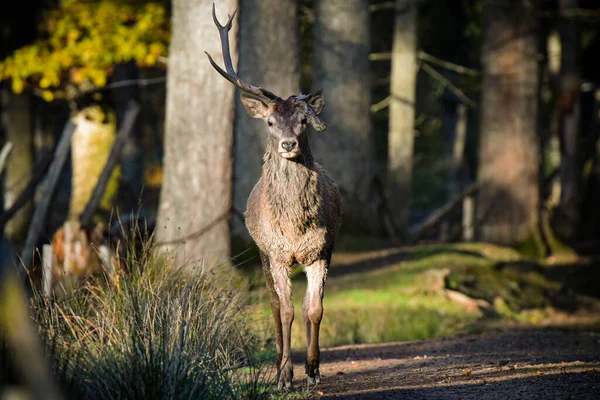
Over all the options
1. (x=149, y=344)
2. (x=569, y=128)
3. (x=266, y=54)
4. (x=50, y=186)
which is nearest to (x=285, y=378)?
(x=149, y=344)

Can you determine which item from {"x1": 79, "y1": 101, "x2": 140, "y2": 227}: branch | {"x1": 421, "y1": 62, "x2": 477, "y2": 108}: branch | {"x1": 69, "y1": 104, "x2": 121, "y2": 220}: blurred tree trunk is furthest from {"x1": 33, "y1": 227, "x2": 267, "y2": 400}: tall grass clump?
{"x1": 421, "y1": 62, "x2": 477, "y2": 108}: branch

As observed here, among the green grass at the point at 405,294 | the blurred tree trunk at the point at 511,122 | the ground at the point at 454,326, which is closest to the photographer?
the ground at the point at 454,326

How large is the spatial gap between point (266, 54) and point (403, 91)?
8898 mm

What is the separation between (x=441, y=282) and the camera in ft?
44.0

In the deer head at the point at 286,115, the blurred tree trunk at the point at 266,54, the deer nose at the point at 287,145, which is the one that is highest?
the blurred tree trunk at the point at 266,54

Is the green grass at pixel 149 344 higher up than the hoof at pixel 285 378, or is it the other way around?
the green grass at pixel 149 344

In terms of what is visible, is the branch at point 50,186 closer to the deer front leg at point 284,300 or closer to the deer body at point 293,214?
the deer body at point 293,214

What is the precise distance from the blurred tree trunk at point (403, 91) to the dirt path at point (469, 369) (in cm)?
1307

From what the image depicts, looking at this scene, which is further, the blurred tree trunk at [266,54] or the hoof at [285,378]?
the blurred tree trunk at [266,54]

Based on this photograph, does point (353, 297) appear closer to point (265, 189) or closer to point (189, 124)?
point (189, 124)

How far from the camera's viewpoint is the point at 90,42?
727 inches

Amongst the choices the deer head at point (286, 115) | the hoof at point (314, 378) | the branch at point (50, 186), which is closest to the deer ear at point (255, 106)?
the deer head at point (286, 115)

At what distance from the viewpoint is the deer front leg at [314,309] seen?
7.53 metres

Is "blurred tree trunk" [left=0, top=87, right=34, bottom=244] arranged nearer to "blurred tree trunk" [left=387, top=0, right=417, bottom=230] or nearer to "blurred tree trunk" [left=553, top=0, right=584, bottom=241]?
"blurred tree trunk" [left=387, top=0, right=417, bottom=230]
